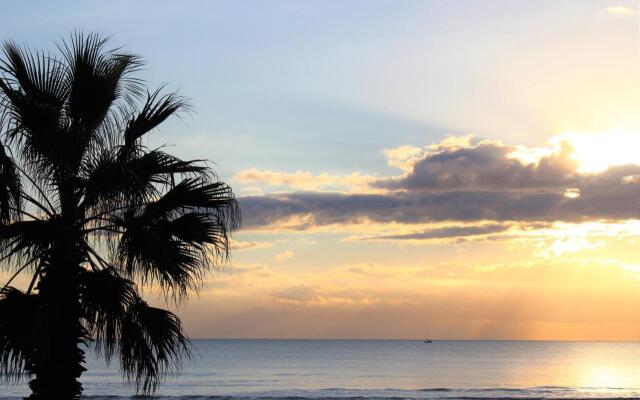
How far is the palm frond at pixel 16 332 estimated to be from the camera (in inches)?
484

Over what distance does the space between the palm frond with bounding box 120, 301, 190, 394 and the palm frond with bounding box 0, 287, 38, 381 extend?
1384 mm

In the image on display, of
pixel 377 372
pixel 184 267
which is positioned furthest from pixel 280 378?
pixel 184 267

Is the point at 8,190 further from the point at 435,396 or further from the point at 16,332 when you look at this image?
the point at 435,396

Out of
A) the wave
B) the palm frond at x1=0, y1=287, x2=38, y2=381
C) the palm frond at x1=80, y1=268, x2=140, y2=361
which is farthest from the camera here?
the wave

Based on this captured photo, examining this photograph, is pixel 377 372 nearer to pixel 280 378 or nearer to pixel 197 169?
pixel 280 378

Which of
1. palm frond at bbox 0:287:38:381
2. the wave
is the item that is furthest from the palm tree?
the wave

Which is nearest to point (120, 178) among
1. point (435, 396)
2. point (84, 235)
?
point (84, 235)

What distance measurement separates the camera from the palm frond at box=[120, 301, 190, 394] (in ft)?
42.4

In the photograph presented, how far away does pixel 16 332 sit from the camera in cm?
1230

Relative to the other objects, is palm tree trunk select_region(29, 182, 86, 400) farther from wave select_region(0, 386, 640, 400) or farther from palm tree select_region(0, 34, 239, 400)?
wave select_region(0, 386, 640, 400)

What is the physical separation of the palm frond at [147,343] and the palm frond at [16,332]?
1384mm

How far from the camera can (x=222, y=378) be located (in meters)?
70.4

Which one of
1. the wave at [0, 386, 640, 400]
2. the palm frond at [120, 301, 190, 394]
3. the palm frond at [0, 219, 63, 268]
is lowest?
the wave at [0, 386, 640, 400]

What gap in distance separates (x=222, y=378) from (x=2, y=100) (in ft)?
197
